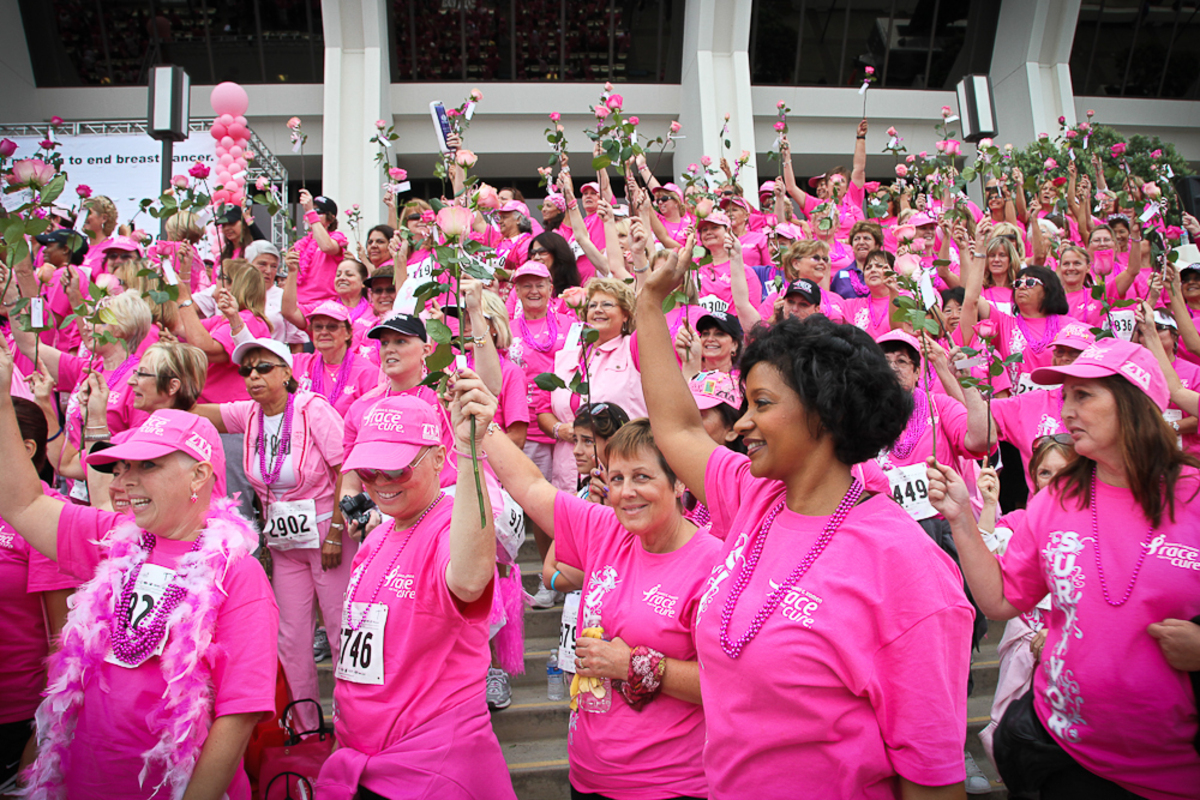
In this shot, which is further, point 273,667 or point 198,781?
point 273,667

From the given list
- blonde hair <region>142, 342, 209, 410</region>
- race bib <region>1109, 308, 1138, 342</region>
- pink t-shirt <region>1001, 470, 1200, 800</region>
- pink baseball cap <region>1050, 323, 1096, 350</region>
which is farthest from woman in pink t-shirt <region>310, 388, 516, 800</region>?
race bib <region>1109, 308, 1138, 342</region>

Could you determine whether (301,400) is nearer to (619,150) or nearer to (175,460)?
(175,460)

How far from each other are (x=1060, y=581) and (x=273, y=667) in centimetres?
234

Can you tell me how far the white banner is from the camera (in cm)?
1212

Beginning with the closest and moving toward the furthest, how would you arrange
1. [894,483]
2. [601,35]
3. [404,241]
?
[894,483]
[404,241]
[601,35]

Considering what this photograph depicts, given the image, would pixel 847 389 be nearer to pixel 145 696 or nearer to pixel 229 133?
pixel 145 696

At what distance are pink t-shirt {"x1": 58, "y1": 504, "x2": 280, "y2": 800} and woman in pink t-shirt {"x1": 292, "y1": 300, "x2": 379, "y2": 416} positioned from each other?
2.58 m

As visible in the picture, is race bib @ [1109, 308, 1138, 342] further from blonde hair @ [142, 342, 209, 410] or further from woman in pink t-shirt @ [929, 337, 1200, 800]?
blonde hair @ [142, 342, 209, 410]

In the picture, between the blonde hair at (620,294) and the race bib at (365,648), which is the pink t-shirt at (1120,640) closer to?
the race bib at (365,648)

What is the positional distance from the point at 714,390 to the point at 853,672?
2350 millimetres

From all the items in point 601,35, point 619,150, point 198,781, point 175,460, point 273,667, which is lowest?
point 198,781

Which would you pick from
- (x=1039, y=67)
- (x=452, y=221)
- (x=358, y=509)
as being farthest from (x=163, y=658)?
(x=1039, y=67)

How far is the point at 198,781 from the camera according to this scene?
7.43 feet

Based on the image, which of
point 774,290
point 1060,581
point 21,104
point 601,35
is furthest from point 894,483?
point 21,104
